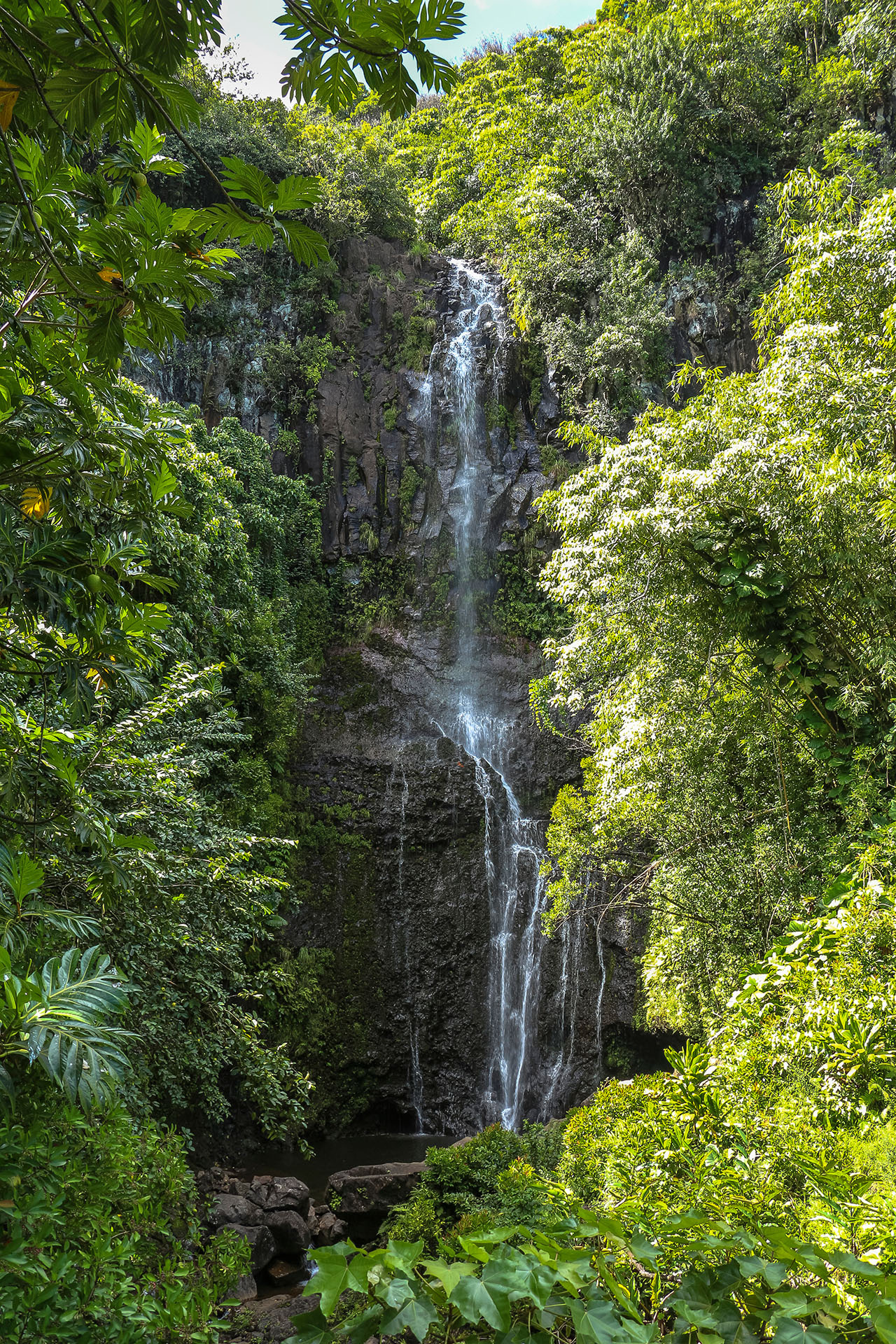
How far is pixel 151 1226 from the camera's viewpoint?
2.73 m

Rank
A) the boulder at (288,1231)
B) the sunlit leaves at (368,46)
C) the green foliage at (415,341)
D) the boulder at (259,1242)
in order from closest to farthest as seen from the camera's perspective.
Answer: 1. the sunlit leaves at (368,46)
2. the boulder at (259,1242)
3. the boulder at (288,1231)
4. the green foliage at (415,341)

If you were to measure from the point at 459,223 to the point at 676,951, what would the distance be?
18.3m

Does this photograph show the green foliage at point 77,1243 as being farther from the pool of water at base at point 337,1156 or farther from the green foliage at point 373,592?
the green foliage at point 373,592

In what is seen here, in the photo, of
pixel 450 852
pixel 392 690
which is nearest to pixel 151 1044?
pixel 450 852

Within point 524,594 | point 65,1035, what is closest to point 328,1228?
point 65,1035

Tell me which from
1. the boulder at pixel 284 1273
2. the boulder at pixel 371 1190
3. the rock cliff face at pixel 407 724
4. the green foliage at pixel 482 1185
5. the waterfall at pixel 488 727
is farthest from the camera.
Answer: the waterfall at pixel 488 727

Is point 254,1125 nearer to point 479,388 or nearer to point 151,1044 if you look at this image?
point 151,1044

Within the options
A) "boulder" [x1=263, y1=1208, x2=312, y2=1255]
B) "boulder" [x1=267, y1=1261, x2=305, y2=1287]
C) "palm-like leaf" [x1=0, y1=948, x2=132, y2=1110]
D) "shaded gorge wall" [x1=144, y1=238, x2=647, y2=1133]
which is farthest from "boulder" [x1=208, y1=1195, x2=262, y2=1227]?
"palm-like leaf" [x1=0, y1=948, x2=132, y2=1110]

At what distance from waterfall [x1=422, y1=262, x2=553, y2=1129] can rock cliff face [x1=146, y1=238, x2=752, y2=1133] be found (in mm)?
159

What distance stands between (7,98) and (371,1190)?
8579 millimetres

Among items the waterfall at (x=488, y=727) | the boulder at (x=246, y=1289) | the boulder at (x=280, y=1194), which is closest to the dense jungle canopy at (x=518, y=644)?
the boulder at (x=246, y=1289)

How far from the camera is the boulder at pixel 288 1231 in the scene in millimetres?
6582

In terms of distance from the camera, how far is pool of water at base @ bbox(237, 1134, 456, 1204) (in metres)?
8.62

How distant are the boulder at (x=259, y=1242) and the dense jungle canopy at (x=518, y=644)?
483 mm
